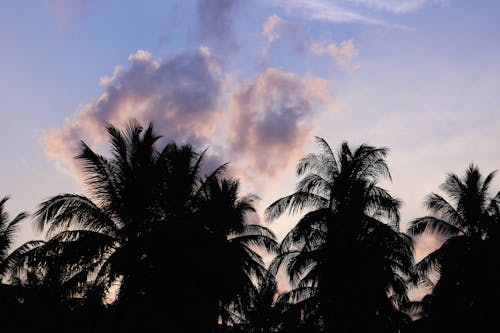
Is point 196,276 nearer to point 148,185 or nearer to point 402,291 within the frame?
point 148,185

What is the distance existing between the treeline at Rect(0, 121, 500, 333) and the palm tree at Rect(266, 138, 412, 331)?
5 centimetres

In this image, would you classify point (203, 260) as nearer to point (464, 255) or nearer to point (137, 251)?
point (137, 251)

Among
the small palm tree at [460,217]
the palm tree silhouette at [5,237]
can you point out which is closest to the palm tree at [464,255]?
the small palm tree at [460,217]

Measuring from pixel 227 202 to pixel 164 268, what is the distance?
28.9 ft

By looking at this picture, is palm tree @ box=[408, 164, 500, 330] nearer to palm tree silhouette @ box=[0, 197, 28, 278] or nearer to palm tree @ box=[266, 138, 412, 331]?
palm tree @ box=[266, 138, 412, 331]

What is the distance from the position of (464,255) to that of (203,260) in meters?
13.1

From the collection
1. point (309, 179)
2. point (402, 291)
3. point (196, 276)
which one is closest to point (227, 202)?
point (309, 179)

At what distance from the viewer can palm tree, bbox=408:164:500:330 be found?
22344 millimetres

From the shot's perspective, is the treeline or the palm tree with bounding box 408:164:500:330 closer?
the treeline

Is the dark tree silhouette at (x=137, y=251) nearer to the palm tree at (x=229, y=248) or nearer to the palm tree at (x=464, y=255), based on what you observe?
the palm tree at (x=229, y=248)

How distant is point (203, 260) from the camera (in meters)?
17.7

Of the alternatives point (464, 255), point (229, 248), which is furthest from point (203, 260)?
point (464, 255)

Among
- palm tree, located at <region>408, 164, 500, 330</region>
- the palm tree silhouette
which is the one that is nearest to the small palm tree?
palm tree, located at <region>408, 164, 500, 330</region>

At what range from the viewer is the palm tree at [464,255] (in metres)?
22.3
